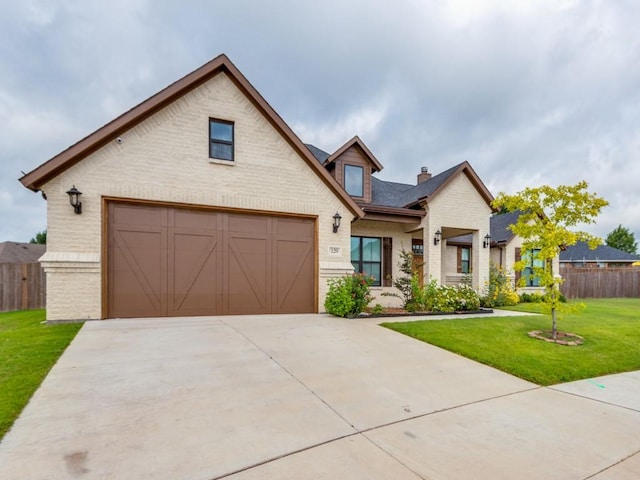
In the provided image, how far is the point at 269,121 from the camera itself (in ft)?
30.2

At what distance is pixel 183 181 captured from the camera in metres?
8.22

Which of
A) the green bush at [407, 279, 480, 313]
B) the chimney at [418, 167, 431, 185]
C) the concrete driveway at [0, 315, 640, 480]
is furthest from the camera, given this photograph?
the chimney at [418, 167, 431, 185]

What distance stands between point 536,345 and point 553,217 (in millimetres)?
2650

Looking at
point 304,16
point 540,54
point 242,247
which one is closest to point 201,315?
point 242,247

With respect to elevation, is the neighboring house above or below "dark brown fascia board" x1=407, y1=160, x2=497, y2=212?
below

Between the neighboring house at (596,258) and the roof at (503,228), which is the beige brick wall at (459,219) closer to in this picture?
the roof at (503,228)

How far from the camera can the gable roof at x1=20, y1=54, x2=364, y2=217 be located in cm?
700

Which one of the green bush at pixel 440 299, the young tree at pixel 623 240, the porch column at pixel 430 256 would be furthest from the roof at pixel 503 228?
the young tree at pixel 623 240

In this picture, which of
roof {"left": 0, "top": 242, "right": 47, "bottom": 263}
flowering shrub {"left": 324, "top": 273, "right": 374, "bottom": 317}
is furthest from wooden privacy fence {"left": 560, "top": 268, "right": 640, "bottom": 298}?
roof {"left": 0, "top": 242, "right": 47, "bottom": 263}

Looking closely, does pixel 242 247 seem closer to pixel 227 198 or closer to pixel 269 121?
pixel 227 198

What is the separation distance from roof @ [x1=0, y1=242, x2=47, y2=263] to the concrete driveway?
2482 centimetres

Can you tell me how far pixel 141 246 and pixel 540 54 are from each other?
15421 millimetres

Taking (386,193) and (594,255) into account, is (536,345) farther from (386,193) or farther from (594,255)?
(594,255)

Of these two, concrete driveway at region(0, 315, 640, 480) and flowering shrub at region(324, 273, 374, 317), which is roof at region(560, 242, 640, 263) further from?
concrete driveway at region(0, 315, 640, 480)
